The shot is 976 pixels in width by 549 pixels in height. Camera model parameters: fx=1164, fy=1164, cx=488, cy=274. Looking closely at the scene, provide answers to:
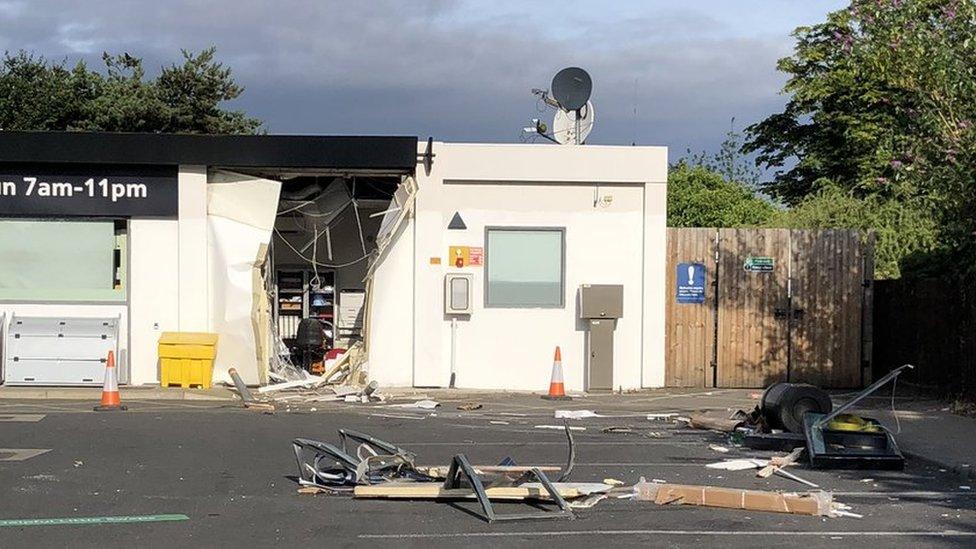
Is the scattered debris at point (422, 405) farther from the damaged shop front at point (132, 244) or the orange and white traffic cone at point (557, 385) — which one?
the damaged shop front at point (132, 244)

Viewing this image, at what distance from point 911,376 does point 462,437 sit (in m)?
9.20

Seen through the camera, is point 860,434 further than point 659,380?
No

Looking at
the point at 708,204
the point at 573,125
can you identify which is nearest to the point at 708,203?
the point at 708,204

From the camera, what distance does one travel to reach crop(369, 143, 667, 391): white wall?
65.1 ft

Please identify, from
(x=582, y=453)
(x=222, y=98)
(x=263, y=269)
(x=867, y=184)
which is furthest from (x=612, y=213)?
(x=222, y=98)

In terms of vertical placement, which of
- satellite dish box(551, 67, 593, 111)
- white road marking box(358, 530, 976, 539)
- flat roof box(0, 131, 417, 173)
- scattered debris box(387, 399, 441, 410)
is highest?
satellite dish box(551, 67, 593, 111)

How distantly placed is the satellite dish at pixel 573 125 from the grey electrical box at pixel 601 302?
320cm

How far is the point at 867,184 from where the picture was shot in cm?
3275

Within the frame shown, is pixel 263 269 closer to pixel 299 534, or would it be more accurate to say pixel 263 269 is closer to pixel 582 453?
pixel 582 453

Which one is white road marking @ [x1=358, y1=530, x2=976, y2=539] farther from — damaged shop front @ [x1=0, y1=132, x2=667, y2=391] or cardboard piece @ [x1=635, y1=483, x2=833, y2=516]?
damaged shop front @ [x1=0, y1=132, x2=667, y2=391]

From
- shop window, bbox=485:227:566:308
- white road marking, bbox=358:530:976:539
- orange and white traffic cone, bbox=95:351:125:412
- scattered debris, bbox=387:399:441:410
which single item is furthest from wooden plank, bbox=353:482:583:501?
shop window, bbox=485:227:566:308

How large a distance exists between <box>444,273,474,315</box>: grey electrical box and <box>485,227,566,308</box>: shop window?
366 millimetres

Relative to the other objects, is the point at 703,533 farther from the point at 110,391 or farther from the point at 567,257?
the point at 567,257

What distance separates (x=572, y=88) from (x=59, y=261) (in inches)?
375
